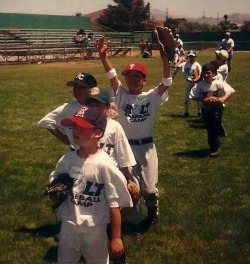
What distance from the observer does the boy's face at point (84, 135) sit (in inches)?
144

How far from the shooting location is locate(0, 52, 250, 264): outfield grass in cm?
562

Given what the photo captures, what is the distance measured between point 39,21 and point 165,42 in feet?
192

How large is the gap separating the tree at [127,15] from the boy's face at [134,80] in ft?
241

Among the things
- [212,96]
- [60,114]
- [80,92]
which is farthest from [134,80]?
[212,96]

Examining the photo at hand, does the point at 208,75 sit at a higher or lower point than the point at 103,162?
lower

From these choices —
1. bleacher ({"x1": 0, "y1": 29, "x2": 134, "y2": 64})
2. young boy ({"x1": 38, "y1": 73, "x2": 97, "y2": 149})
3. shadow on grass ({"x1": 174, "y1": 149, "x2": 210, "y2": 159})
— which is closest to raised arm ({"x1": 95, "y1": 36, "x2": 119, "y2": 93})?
young boy ({"x1": 38, "y1": 73, "x2": 97, "y2": 149})

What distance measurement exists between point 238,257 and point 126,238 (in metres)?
1.58

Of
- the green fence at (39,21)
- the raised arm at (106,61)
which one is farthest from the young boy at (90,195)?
the green fence at (39,21)

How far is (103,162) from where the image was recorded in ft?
12.2

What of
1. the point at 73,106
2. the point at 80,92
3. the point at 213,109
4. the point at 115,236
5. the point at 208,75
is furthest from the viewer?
the point at 208,75

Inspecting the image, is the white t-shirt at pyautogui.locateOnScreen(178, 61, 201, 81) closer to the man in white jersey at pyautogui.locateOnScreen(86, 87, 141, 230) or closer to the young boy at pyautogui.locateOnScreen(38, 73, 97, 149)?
the young boy at pyautogui.locateOnScreen(38, 73, 97, 149)

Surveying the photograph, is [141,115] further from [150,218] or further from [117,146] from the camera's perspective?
[150,218]

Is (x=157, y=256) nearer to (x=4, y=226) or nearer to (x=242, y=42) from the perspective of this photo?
(x=4, y=226)

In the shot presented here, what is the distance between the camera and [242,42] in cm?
5791
